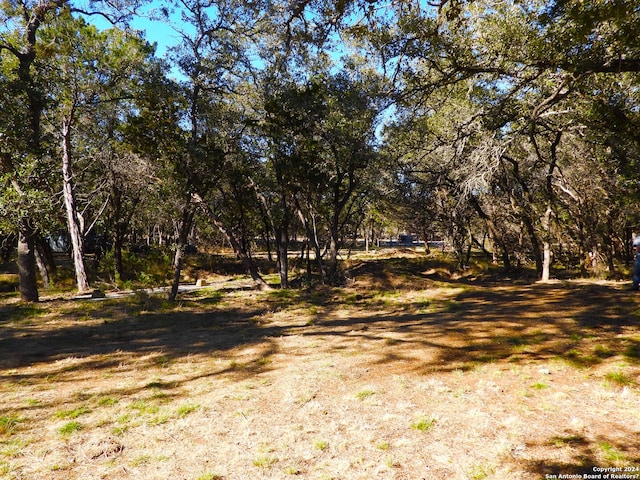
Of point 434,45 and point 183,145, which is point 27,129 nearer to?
point 183,145

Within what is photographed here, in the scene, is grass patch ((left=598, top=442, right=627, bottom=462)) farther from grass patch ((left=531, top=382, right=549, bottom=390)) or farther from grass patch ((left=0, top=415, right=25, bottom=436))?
grass patch ((left=0, top=415, right=25, bottom=436))

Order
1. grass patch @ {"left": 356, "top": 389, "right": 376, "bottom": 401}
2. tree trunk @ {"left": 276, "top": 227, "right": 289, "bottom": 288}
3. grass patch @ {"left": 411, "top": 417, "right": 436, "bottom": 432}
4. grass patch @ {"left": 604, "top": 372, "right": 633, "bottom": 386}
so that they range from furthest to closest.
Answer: tree trunk @ {"left": 276, "top": 227, "right": 289, "bottom": 288} < grass patch @ {"left": 356, "top": 389, "right": 376, "bottom": 401} < grass patch @ {"left": 604, "top": 372, "right": 633, "bottom": 386} < grass patch @ {"left": 411, "top": 417, "right": 436, "bottom": 432}

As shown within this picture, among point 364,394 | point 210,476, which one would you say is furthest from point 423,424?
point 210,476

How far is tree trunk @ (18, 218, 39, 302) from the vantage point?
12.5 meters

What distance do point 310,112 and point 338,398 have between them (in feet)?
39.1

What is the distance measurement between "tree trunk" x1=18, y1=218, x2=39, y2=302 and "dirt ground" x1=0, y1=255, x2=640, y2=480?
12.8 feet

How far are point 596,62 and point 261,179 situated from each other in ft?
47.4

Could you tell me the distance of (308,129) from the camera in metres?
15.1

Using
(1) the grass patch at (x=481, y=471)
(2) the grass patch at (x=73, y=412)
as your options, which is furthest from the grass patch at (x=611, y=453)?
(2) the grass patch at (x=73, y=412)

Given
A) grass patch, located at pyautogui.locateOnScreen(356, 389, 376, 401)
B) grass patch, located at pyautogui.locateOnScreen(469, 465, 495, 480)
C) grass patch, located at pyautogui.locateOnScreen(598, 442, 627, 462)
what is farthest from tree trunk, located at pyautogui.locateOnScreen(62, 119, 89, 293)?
grass patch, located at pyautogui.locateOnScreen(598, 442, 627, 462)

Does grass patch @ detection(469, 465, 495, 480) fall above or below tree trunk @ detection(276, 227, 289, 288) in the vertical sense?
below

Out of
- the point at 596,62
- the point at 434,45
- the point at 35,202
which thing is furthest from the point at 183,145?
the point at 596,62

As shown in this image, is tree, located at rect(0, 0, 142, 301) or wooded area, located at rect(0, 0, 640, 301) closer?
wooded area, located at rect(0, 0, 640, 301)

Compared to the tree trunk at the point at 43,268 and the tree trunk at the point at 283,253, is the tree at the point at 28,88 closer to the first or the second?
the tree trunk at the point at 43,268
